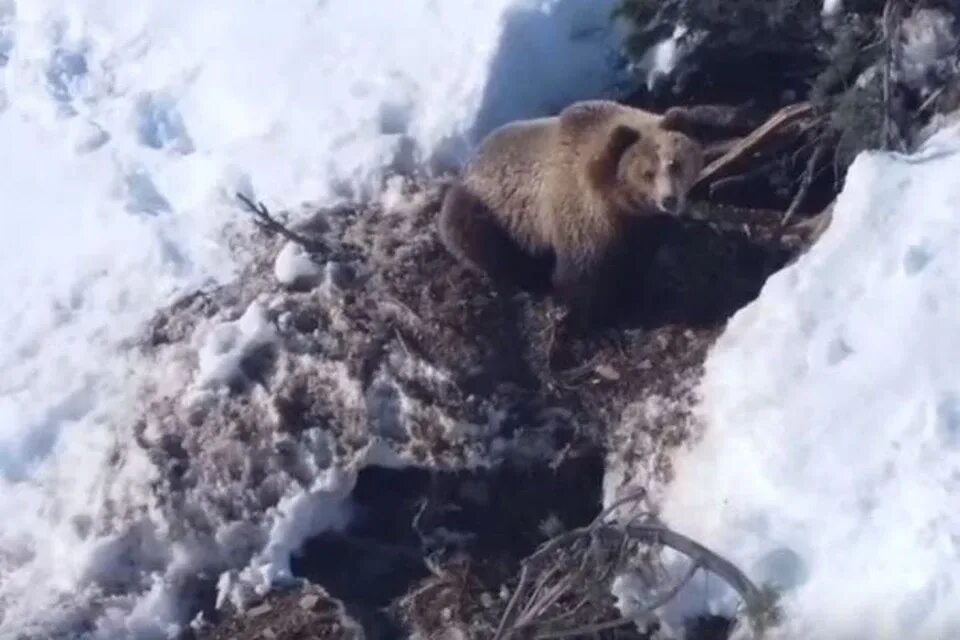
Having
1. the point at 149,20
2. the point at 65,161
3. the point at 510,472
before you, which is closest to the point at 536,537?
the point at 510,472

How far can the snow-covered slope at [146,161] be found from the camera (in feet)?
22.0

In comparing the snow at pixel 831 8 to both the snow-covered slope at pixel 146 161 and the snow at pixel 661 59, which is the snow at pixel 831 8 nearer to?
the snow at pixel 661 59

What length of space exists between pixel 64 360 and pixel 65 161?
4.54 ft

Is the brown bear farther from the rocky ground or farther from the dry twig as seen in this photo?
the dry twig

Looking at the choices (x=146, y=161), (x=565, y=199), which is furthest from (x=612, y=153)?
(x=146, y=161)

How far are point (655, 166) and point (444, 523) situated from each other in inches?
66.8

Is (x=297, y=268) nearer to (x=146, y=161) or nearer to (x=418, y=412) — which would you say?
(x=418, y=412)

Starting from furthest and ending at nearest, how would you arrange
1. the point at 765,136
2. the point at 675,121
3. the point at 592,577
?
1. the point at 765,136
2. the point at 675,121
3. the point at 592,577

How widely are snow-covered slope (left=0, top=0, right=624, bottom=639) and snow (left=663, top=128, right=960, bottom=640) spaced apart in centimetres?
192

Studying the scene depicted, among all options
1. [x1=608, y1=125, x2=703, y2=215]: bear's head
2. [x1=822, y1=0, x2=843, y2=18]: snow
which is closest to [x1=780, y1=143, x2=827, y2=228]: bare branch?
[x1=608, y1=125, x2=703, y2=215]: bear's head

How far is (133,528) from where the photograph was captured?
6.63m

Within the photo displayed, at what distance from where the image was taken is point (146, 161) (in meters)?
8.14

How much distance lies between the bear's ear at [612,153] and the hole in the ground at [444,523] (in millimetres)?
1208

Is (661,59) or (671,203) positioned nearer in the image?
(671,203)
